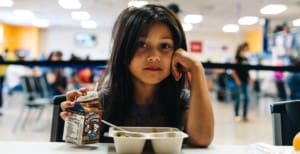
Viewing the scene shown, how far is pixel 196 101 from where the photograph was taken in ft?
3.04

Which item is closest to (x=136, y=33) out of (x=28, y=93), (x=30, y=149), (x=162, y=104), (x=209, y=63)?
(x=162, y=104)

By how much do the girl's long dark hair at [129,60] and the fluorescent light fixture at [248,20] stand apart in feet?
34.7

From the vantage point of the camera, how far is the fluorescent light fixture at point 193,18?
10555 mm

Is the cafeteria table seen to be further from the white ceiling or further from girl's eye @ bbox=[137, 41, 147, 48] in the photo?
the white ceiling

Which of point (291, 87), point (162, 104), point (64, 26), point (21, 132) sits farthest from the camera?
point (64, 26)

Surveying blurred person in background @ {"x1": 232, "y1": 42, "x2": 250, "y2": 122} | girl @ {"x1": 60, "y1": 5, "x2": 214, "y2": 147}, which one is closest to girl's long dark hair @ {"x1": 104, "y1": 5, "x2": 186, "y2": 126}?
girl @ {"x1": 60, "y1": 5, "x2": 214, "y2": 147}

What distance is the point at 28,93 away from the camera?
5.06 m

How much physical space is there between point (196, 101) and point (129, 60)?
22 centimetres

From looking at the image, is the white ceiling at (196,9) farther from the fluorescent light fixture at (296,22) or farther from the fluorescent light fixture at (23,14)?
the fluorescent light fixture at (23,14)

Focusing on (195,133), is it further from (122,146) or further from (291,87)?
(291,87)

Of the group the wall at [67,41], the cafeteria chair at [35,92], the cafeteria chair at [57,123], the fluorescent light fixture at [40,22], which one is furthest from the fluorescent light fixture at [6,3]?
the cafeteria chair at [57,123]

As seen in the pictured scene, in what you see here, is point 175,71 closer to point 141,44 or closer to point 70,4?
Answer: point 141,44

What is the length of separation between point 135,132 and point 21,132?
3814mm

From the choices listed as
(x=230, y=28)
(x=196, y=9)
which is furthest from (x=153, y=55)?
(x=230, y=28)
